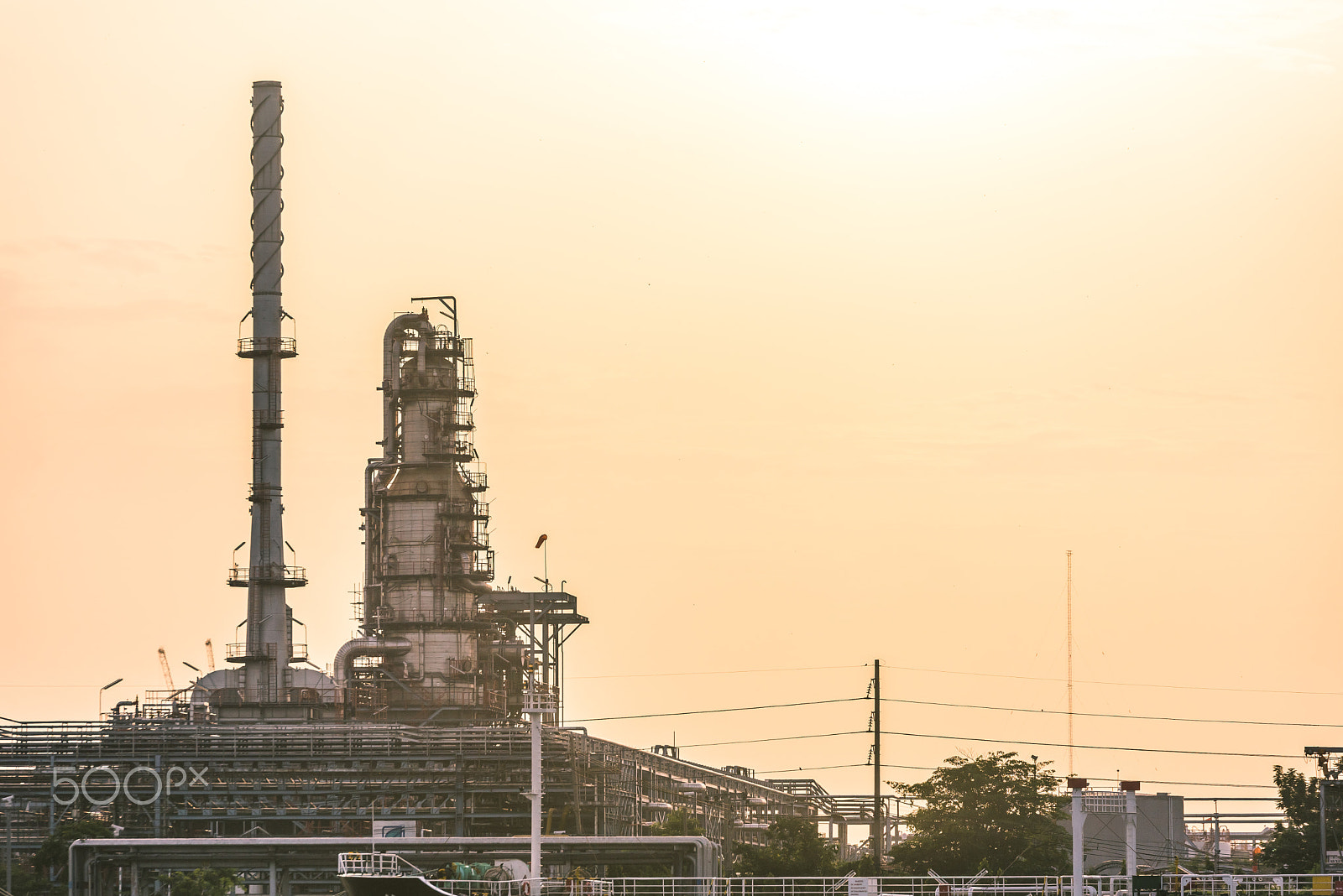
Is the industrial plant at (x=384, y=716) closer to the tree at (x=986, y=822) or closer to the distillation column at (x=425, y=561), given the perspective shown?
the distillation column at (x=425, y=561)

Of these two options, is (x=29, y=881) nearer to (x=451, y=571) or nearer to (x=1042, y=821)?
(x=451, y=571)

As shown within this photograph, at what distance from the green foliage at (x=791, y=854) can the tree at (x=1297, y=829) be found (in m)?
24.1

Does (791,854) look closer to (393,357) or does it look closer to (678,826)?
(678,826)

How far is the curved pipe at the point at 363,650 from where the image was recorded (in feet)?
401

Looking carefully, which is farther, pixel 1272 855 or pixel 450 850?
pixel 1272 855

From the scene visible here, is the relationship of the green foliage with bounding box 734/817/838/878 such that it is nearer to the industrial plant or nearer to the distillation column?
the industrial plant

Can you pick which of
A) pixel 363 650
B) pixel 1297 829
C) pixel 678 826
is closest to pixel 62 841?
pixel 363 650

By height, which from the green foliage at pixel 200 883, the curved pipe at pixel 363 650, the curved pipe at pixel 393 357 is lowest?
the green foliage at pixel 200 883

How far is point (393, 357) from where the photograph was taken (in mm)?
124750

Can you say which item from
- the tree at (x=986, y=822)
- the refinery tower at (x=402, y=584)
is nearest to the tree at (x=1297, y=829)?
the tree at (x=986, y=822)

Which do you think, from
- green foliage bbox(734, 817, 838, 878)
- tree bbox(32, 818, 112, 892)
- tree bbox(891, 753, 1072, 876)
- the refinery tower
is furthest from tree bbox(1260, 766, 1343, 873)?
tree bbox(32, 818, 112, 892)

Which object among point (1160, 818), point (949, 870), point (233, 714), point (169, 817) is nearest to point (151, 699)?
point (233, 714)

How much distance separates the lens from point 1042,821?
345 ft

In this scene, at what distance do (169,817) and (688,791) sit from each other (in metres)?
30.8
